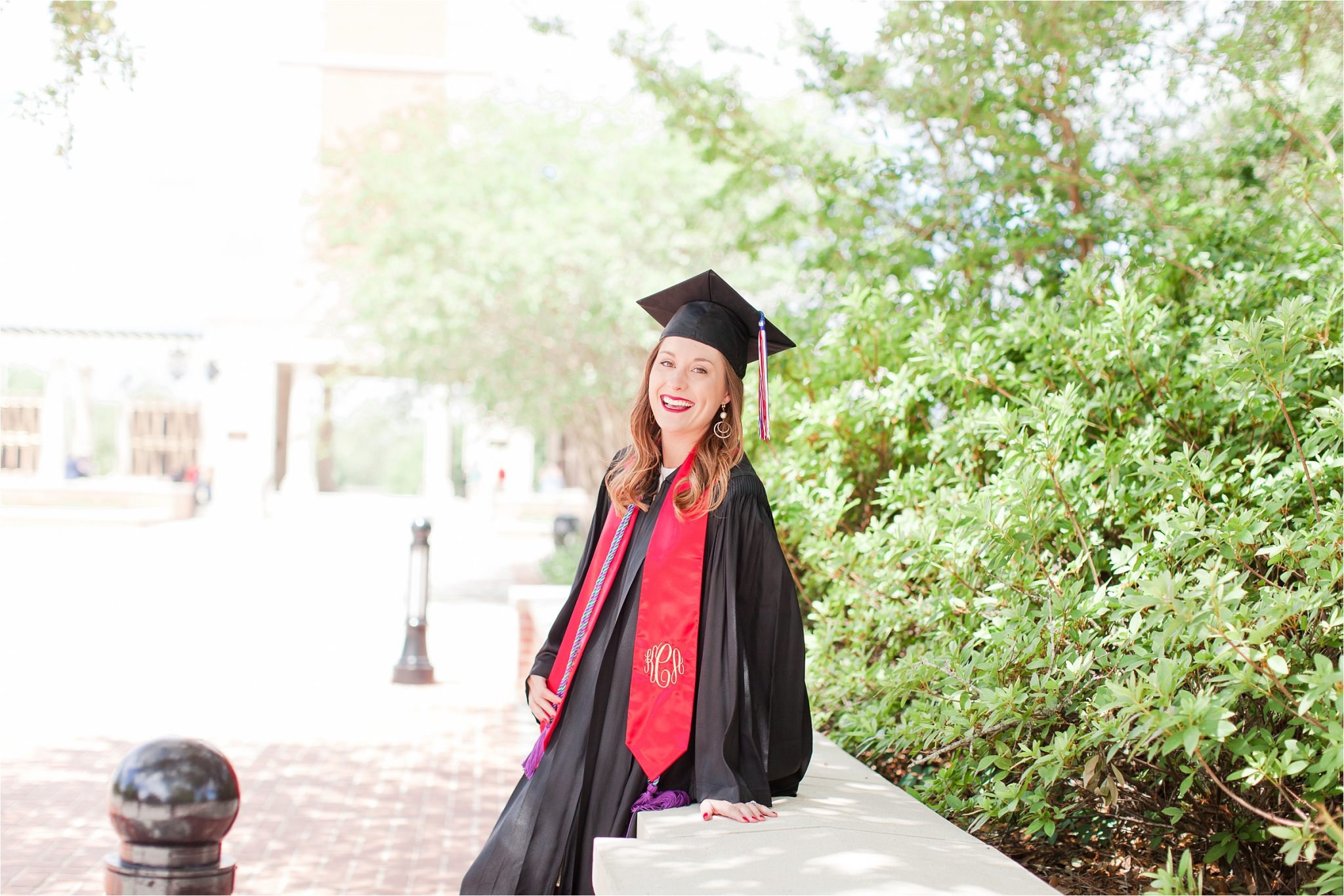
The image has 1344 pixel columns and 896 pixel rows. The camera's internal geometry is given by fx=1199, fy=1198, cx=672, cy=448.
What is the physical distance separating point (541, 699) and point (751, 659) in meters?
0.60

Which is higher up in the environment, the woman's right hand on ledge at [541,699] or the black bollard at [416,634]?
the woman's right hand on ledge at [541,699]

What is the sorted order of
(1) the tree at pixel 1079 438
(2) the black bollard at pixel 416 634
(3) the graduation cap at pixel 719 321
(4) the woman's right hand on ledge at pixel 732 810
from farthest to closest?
(2) the black bollard at pixel 416 634 < (3) the graduation cap at pixel 719 321 < (4) the woman's right hand on ledge at pixel 732 810 < (1) the tree at pixel 1079 438

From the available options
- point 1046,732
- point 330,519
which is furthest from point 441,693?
point 330,519

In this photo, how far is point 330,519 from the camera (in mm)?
29953

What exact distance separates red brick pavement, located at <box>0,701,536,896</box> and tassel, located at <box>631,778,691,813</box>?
184cm

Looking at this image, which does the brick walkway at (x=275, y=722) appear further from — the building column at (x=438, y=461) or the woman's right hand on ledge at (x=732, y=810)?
the building column at (x=438, y=461)

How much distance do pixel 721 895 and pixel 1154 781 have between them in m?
1.42

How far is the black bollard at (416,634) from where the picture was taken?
8.77 metres

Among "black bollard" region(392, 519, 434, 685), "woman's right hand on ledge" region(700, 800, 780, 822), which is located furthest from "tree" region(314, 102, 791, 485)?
"woman's right hand on ledge" region(700, 800, 780, 822)

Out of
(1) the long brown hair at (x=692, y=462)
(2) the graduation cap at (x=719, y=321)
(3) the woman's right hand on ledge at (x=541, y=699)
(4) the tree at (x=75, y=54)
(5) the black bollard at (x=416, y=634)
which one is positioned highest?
(4) the tree at (x=75, y=54)

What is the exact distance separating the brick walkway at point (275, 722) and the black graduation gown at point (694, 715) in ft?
5.46

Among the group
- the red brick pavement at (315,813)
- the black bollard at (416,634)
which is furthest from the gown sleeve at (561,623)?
the black bollard at (416,634)

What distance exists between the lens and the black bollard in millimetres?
8773

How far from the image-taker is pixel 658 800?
9.93ft
